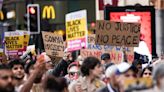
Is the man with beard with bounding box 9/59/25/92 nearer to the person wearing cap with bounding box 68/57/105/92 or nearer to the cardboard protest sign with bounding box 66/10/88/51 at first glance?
the person wearing cap with bounding box 68/57/105/92

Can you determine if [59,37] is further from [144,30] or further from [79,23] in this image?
[144,30]

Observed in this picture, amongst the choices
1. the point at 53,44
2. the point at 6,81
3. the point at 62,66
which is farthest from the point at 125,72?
the point at 53,44

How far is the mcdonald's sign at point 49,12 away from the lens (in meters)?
46.9

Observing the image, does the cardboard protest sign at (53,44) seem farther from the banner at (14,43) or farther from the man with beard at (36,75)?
the man with beard at (36,75)

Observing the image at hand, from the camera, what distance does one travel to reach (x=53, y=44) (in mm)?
15328

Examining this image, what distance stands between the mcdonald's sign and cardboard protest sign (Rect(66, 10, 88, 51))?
3097 centimetres

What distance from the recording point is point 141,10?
1958 cm

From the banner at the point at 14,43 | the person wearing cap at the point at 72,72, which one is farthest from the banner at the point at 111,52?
the banner at the point at 14,43

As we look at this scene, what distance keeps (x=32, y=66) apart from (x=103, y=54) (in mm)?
3565

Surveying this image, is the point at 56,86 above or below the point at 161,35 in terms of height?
above

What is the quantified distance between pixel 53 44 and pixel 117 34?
4.72ft

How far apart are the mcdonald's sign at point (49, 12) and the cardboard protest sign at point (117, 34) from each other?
3176cm

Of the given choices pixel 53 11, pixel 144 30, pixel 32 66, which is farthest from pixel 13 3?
pixel 32 66

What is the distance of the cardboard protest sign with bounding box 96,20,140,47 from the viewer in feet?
47.1
